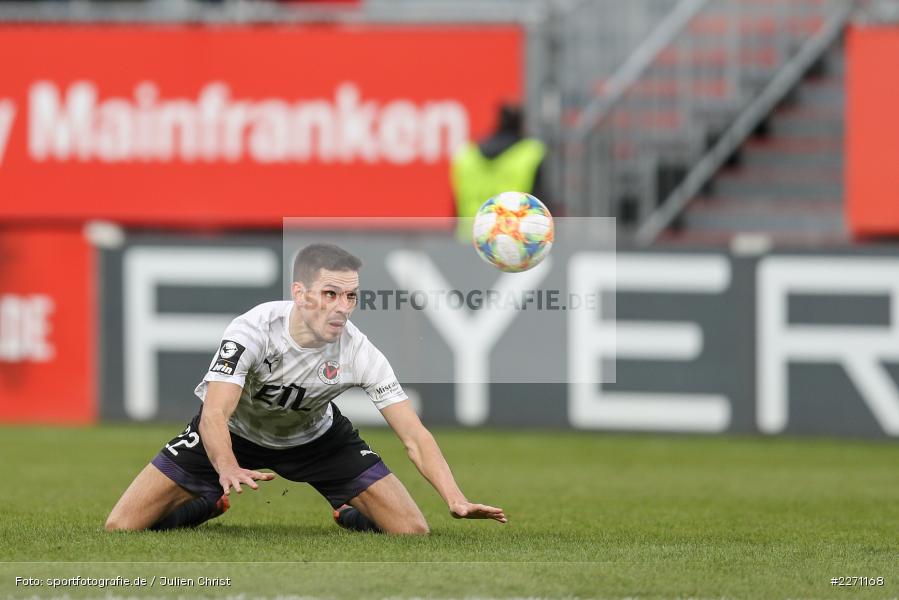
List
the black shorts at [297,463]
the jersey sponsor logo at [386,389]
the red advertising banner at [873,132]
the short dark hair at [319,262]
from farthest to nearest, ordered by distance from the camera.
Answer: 1. the red advertising banner at [873,132]
2. the black shorts at [297,463]
3. the jersey sponsor logo at [386,389]
4. the short dark hair at [319,262]

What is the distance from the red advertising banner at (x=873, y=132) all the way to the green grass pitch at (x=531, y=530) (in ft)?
8.51

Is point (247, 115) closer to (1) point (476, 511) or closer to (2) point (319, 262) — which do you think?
(2) point (319, 262)

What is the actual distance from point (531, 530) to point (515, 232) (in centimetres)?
156

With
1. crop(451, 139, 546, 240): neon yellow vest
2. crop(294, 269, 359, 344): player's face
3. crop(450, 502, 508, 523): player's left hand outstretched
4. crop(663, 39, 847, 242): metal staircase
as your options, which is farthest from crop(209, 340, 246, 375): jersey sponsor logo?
crop(663, 39, 847, 242): metal staircase

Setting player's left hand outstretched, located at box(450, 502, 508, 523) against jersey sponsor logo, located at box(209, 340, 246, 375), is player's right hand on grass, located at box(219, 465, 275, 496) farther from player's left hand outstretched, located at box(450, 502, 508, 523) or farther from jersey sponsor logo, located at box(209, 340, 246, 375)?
player's left hand outstretched, located at box(450, 502, 508, 523)

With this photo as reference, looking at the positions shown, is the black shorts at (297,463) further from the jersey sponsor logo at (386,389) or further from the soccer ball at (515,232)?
the soccer ball at (515,232)

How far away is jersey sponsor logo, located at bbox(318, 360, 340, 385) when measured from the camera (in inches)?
296

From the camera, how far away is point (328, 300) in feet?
24.1

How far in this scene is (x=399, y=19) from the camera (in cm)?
1638

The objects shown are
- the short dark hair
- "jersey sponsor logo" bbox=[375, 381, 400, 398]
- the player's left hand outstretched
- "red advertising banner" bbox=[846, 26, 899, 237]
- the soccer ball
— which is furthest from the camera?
"red advertising banner" bbox=[846, 26, 899, 237]

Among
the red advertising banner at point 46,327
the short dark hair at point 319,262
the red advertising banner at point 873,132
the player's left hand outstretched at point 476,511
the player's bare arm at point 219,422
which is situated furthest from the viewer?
the red advertising banner at point 873,132

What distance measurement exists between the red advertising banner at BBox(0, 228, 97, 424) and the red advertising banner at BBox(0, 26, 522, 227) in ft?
5.93

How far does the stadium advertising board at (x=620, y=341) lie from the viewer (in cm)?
1372

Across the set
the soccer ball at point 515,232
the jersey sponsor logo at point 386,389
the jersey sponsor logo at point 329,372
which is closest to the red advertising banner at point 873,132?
the soccer ball at point 515,232
